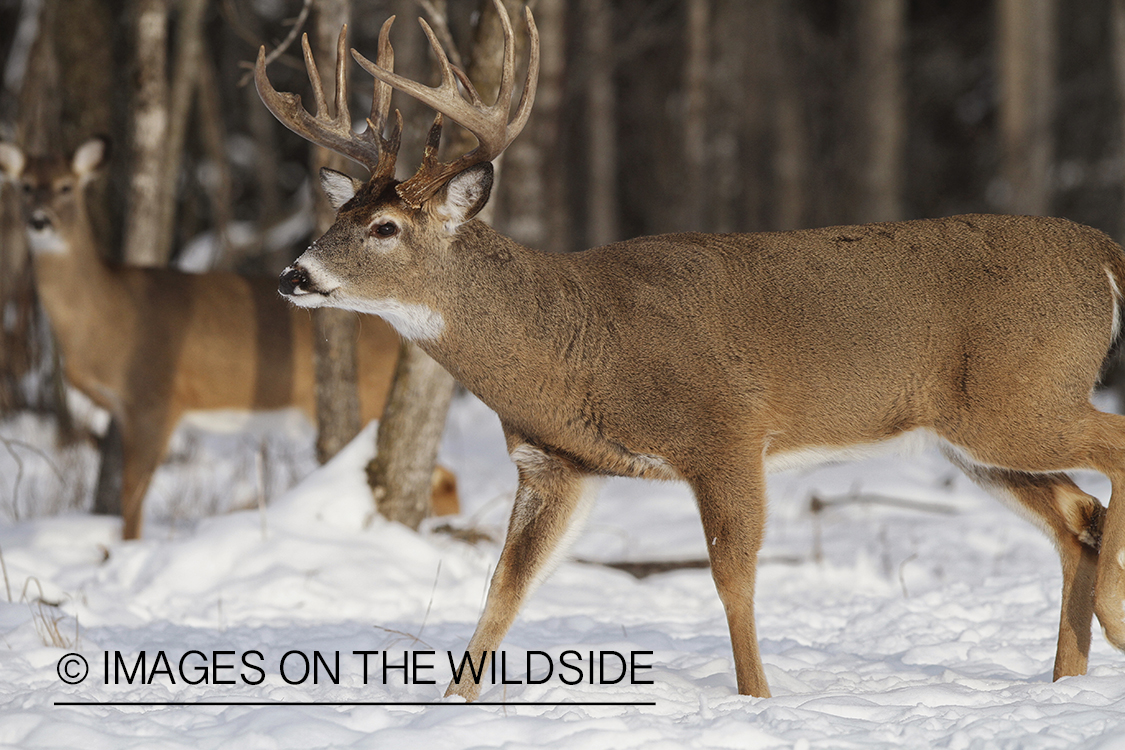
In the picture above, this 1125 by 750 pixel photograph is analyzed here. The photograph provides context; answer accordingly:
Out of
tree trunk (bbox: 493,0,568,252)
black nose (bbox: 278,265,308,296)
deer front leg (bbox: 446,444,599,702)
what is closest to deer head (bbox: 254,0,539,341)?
black nose (bbox: 278,265,308,296)

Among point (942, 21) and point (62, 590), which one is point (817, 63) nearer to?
point (942, 21)

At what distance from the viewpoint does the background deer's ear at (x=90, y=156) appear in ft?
24.7

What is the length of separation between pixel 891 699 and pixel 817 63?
18.2 metres

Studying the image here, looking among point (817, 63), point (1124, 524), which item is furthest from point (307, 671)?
point (817, 63)

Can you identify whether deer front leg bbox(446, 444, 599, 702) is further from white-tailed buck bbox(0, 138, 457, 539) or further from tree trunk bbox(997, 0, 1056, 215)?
tree trunk bbox(997, 0, 1056, 215)

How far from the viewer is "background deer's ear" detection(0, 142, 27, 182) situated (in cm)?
728

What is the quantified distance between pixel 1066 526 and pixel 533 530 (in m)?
1.94

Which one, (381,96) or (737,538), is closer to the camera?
(737,538)

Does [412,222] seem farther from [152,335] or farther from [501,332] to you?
[152,335]

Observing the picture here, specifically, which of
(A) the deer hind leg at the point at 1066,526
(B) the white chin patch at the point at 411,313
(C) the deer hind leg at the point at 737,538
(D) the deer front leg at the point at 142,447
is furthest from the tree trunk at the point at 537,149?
(C) the deer hind leg at the point at 737,538

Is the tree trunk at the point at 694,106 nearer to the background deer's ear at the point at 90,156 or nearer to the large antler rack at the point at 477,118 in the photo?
the background deer's ear at the point at 90,156

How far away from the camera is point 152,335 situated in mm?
7570

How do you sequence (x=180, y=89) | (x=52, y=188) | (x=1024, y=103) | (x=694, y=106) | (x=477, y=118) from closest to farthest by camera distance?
1. (x=477, y=118)
2. (x=52, y=188)
3. (x=180, y=89)
4. (x=694, y=106)
5. (x=1024, y=103)

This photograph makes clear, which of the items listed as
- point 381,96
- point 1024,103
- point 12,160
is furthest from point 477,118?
point 1024,103
